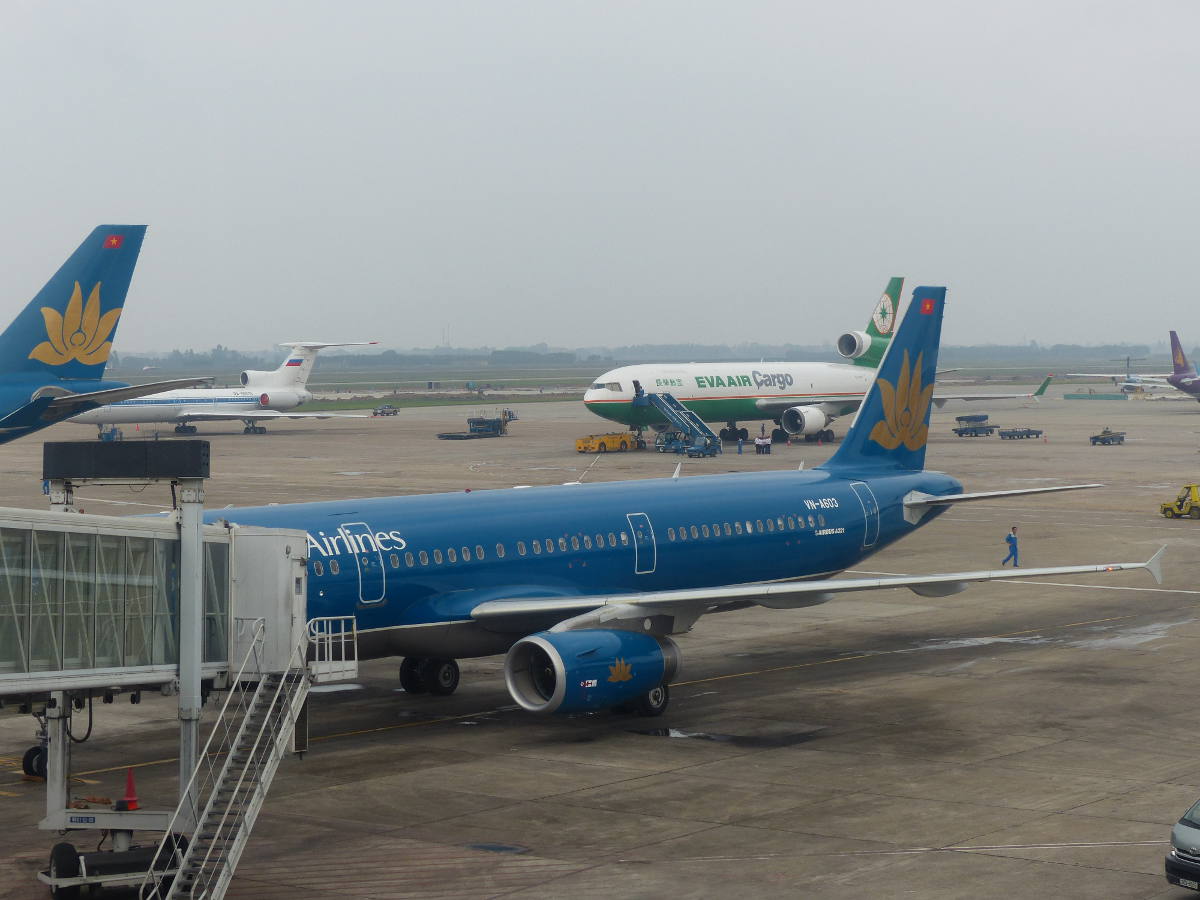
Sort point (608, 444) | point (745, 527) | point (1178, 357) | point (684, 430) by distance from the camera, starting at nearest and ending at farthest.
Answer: point (745, 527) < point (684, 430) < point (608, 444) < point (1178, 357)

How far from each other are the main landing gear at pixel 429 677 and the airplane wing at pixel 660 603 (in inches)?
110

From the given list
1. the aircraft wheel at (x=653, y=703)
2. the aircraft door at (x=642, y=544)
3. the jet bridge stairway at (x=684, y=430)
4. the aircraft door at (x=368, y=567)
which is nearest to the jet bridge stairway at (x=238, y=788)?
the aircraft door at (x=368, y=567)

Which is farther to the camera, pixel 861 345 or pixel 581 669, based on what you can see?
pixel 861 345

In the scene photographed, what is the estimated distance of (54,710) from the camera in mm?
17891

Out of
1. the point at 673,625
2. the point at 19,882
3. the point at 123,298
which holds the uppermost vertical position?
the point at 123,298

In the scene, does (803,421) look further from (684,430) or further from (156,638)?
(156,638)

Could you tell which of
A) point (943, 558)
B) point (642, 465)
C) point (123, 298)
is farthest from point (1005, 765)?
point (642, 465)

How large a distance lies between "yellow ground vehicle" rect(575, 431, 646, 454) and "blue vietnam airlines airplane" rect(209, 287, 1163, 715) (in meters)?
58.1

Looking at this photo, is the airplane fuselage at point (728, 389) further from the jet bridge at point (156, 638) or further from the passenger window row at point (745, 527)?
the jet bridge at point (156, 638)

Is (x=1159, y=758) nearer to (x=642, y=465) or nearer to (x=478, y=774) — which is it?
(x=478, y=774)

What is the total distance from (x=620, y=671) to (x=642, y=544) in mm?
5521

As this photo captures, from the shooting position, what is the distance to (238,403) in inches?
4904

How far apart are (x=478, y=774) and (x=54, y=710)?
773 centimetres

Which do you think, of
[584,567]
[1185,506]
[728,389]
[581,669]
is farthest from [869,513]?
[728,389]
